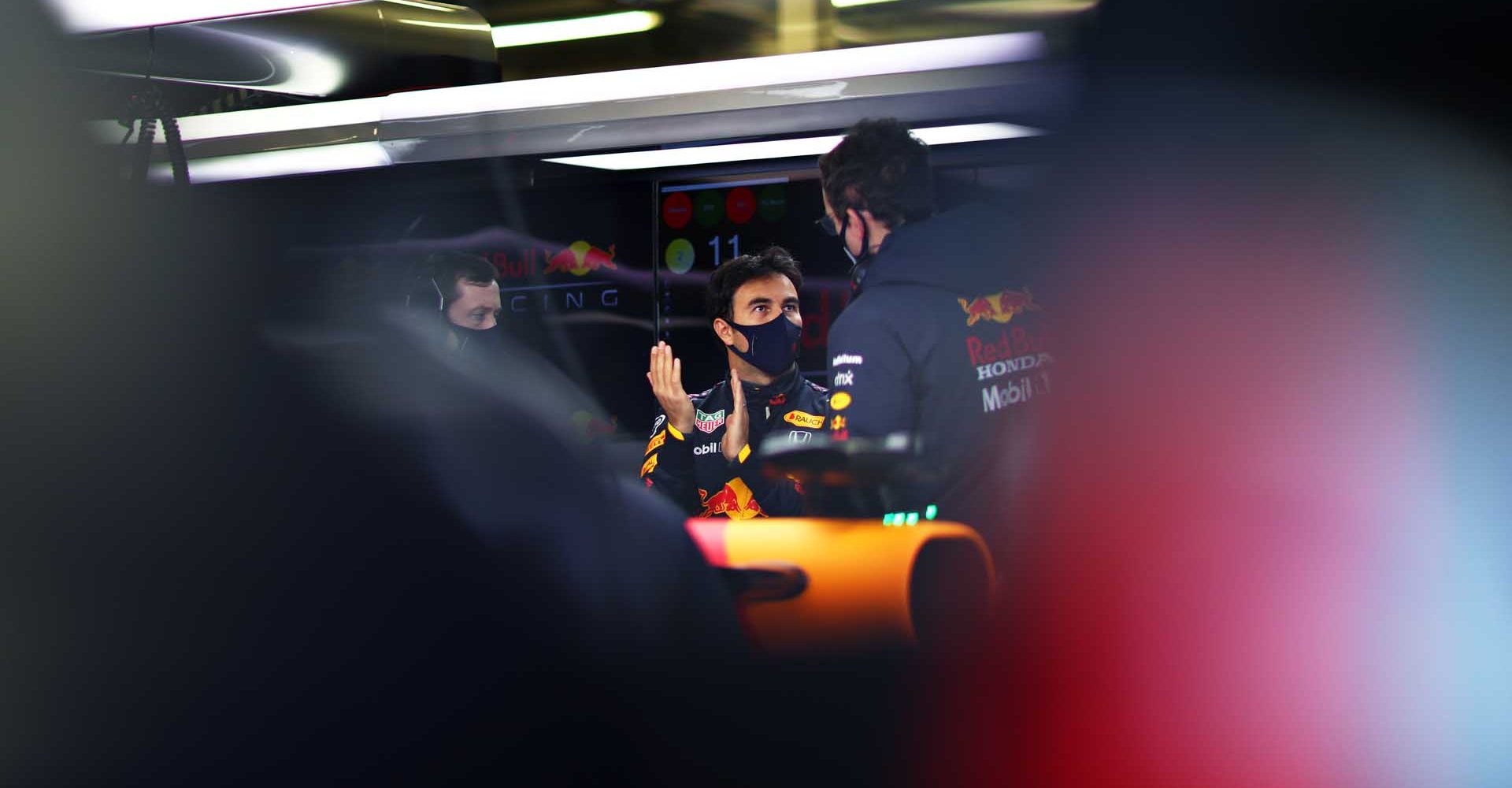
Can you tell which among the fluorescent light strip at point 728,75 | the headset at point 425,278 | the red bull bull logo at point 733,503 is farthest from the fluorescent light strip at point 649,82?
the red bull bull logo at point 733,503

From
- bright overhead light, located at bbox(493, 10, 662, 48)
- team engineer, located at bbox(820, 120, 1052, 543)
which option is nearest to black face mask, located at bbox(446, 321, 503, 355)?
→ bright overhead light, located at bbox(493, 10, 662, 48)

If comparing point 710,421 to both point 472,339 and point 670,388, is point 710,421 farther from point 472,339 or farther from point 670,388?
point 472,339

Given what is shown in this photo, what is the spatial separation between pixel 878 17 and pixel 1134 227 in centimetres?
211

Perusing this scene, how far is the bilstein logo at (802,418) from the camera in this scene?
310cm

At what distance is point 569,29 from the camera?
4602 millimetres

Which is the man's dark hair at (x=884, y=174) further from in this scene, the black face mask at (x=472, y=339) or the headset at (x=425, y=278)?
the headset at (x=425, y=278)

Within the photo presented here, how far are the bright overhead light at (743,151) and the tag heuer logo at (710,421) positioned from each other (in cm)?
82

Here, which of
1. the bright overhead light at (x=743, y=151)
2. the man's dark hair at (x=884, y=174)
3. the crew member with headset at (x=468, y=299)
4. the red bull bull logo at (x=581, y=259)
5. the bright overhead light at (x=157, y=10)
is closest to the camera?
the man's dark hair at (x=884, y=174)

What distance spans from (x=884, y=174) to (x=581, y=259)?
2463mm

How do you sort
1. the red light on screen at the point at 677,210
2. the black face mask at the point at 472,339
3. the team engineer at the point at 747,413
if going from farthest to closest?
the red light on screen at the point at 677,210
the black face mask at the point at 472,339
the team engineer at the point at 747,413

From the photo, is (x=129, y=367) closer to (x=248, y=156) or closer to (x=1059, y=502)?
(x=1059, y=502)

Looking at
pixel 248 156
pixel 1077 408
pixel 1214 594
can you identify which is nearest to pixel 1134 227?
pixel 1077 408

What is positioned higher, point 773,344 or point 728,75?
point 728,75

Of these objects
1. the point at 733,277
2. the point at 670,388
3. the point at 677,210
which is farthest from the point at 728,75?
the point at 677,210
